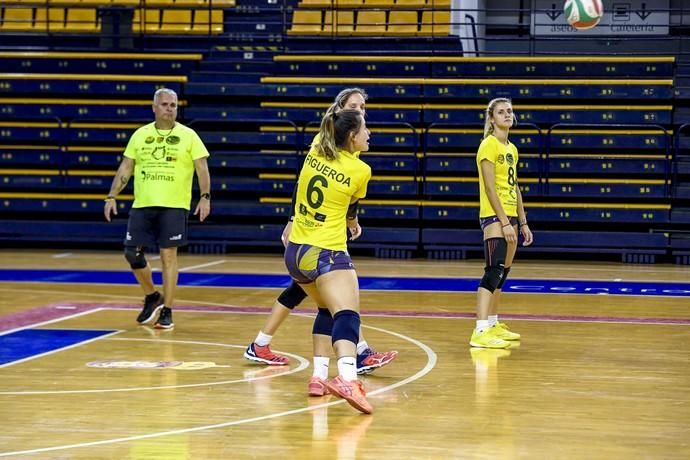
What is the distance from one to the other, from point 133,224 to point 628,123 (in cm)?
959

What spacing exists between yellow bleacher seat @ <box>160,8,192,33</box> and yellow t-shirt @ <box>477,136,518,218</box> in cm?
1208

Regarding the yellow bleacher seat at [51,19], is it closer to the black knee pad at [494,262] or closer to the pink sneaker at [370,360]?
the black knee pad at [494,262]

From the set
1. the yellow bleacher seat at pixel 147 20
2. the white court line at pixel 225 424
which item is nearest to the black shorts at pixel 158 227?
the white court line at pixel 225 424

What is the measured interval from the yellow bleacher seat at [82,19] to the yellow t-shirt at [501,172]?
505 inches

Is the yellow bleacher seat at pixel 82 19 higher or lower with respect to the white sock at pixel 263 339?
higher

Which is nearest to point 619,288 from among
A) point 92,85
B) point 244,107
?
point 244,107

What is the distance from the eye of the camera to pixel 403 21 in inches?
779

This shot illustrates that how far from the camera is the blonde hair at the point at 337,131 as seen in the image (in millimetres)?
6398

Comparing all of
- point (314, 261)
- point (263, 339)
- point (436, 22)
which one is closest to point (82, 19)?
point (436, 22)

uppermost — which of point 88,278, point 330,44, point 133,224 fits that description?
point 330,44

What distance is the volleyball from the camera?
1519 cm

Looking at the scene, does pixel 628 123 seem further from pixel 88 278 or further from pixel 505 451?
pixel 505 451

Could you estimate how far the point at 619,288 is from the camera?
13.2 m

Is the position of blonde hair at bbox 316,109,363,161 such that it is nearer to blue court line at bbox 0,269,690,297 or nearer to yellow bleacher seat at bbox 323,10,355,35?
blue court line at bbox 0,269,690,297
